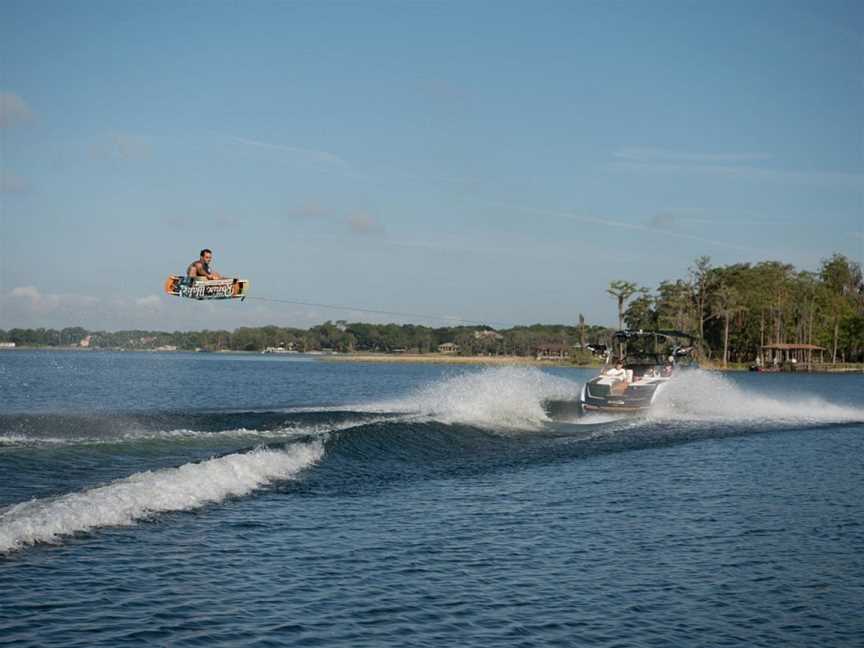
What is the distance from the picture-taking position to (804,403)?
44188 millimetres

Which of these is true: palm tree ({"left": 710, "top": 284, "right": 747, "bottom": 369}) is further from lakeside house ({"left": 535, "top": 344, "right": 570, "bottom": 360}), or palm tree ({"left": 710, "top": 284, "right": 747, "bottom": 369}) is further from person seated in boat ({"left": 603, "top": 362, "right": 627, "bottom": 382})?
person seated in boat ({"left": 603, "top": 362, "right": 627, "bottom": 382})

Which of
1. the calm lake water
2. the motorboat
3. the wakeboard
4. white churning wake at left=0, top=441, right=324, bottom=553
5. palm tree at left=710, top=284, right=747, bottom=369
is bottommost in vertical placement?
the calm lake water

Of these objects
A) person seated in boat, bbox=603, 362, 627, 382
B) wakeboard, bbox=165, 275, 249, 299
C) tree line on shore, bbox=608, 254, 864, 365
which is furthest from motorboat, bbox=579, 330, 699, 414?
tree line on shore, bbox=608, 254, 864, 365

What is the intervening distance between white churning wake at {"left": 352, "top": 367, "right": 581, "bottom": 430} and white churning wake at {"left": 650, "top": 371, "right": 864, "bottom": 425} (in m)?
4.80

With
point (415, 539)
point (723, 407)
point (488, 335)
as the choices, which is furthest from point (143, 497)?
point (488, 335)

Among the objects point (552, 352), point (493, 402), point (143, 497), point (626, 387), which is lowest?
point (143, 497)

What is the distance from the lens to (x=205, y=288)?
Answer: 22188 mm

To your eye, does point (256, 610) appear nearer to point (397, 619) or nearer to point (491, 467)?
point (397, 619)

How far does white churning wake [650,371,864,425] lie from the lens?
36.5 metres

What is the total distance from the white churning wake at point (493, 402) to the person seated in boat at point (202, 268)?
35.0 feet

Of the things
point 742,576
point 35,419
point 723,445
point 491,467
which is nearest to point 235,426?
point 35,419

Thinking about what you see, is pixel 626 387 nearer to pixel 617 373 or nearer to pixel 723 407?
pixel 617 373

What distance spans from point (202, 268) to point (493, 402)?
637 inches

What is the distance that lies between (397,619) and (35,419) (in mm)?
20648
